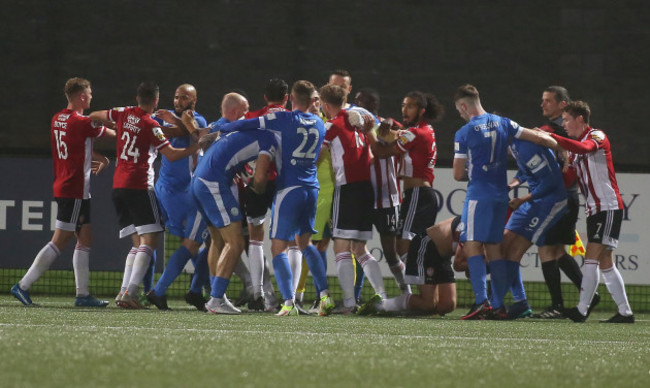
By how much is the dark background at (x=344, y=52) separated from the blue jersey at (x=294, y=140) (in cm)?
425

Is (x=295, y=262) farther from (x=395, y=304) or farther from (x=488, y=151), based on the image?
(x=488, y=151)

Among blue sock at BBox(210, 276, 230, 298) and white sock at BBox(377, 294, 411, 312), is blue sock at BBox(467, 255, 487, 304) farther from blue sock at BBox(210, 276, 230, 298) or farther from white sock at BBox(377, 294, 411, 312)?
blue sock at BBox(210, 276, 230, 298)

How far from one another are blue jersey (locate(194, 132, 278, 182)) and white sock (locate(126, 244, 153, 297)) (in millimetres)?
942

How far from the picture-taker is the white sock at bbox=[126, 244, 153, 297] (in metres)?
7.94

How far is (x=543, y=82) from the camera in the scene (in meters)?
11.7

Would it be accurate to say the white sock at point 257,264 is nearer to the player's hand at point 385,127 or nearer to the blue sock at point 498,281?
the player's hand at point 385,127

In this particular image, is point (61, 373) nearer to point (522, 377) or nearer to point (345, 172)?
point (522, 377)

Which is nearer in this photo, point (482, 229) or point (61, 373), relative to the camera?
point (61, 373)

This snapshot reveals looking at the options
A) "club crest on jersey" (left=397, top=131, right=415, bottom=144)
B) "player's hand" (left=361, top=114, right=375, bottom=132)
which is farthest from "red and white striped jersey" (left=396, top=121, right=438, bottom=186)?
"player's hand" (left=361, top=114, right=375, bottom=132)

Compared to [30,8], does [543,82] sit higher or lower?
lower

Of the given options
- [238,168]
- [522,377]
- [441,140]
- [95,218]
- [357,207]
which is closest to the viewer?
[522,377]

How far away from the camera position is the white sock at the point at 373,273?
8.07 metres

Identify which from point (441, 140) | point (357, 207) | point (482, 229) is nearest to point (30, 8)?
point (441, 140)

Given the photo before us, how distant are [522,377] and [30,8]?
30.3 feet
